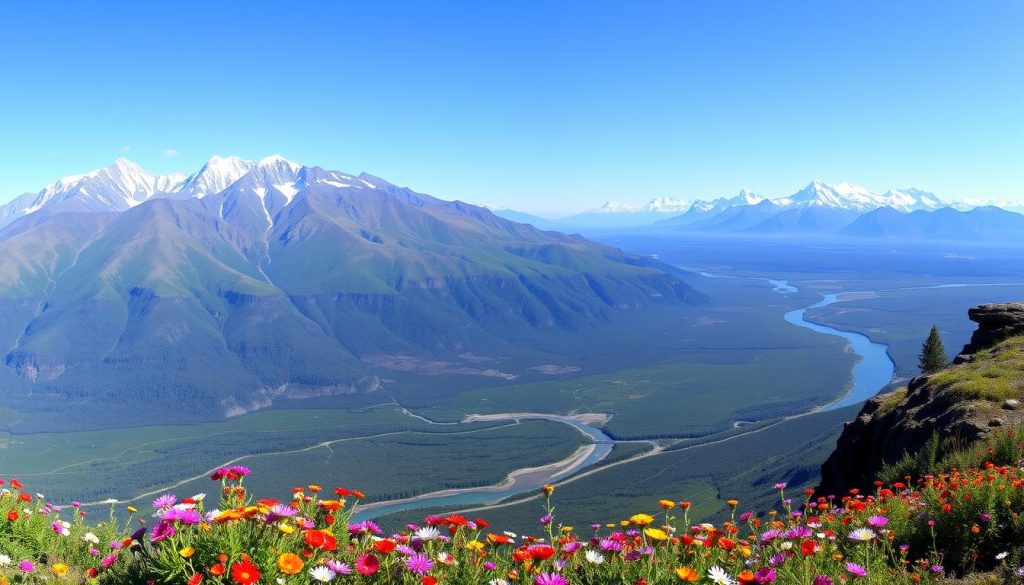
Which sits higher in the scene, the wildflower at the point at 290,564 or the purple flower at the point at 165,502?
the wildflower at the point at 290,564

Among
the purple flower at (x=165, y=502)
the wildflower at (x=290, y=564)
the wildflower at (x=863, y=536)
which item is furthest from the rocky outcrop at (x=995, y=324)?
the purple flower at (x=165, y=502)

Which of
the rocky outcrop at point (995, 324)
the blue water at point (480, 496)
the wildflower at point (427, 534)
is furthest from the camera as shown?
the blue water at point (480, 496)

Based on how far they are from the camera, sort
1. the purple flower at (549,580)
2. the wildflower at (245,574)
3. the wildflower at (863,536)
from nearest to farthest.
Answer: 1. the wildflower at (245,574)
2. the purple flower at (549,580)
3. the wildflower at (863,536)

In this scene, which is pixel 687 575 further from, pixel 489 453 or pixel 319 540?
pixel 489 453

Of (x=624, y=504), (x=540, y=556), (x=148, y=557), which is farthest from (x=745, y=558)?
(x=624, y=504)

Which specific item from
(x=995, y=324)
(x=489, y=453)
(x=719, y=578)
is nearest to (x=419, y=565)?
(x=719, y=578)

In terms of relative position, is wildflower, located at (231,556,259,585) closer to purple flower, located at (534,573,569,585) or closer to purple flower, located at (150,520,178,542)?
purple flower, located at (150,520,178,542)

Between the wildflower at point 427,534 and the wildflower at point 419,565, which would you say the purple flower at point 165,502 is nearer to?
the wildflower at point 427,534
